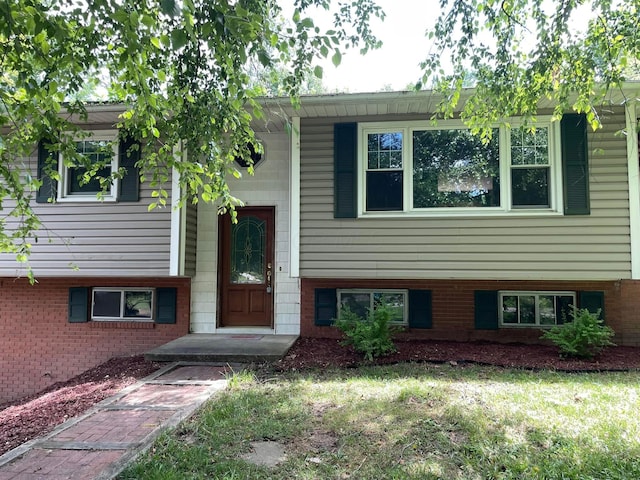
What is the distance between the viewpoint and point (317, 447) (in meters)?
3.18

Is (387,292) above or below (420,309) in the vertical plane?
above

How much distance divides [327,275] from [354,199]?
1270mm

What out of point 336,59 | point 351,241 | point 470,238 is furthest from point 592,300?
point 336,59

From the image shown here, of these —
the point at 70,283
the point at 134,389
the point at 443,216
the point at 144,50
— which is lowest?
→ the point at 134,389

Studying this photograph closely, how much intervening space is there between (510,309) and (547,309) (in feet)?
1.92

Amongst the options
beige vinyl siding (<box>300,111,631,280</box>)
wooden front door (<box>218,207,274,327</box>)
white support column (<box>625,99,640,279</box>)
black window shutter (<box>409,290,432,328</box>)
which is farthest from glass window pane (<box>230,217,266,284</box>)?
white support column (<box>625,99,640,279</box>)

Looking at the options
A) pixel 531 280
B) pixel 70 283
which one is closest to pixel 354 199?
pixel 531 280

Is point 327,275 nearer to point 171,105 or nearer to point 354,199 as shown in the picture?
point 354,199

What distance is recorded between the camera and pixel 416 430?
341 centimetres

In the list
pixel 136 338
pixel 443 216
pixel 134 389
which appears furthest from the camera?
pixel 136 338

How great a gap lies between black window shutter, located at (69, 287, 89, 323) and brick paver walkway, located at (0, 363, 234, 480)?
3.12 metres

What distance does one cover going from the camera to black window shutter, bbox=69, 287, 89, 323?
7426mm

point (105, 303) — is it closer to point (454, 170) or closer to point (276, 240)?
point (276, 240)

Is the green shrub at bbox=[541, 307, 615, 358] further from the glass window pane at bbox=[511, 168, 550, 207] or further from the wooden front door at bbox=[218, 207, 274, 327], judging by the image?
the wooden front door at bbox=[218, 207, 274, 327]
